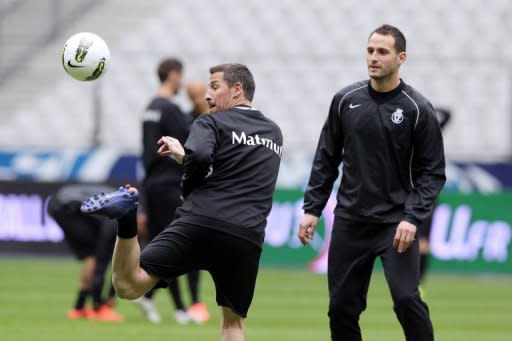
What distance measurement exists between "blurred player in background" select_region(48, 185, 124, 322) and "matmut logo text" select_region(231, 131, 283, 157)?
4522 millimetres

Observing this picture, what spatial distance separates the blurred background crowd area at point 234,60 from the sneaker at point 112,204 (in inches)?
461

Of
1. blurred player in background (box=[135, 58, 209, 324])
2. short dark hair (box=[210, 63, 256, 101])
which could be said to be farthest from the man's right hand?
blurred player in background (box=[135, 58, 209, 324])

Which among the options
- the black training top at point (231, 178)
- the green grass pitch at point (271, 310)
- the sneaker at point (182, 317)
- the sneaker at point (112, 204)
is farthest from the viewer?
the sneaker at point (182, 317)

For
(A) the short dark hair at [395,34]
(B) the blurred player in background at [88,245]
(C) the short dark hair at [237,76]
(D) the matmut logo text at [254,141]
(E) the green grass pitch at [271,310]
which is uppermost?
(A) the short dark hair at [395,34]

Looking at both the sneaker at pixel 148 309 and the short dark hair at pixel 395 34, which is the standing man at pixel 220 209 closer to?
the short dark hair at pixel 395 34

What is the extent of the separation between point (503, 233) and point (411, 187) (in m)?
10.6

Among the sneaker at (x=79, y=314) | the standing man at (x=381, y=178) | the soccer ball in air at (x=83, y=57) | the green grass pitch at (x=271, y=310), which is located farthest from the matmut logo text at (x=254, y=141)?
the sneaker at (x=79, y=314)

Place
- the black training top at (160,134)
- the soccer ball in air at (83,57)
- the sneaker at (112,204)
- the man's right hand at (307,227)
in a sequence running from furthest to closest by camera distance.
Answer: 1. the black training top at (160,134)
2. the soccer ball in air at (83,57)
3. the man's right hand at (307,227)
4. the sneaker at (112,204)

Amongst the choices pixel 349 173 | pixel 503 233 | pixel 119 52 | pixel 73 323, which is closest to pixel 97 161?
pixel 119 52

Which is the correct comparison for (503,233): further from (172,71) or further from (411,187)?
(411,187)

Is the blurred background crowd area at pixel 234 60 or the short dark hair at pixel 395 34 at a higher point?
the short dark hair at pixel 395 34

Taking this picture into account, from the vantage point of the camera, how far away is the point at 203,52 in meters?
22.6

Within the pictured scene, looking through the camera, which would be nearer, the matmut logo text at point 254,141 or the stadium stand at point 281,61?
the matmut logo text at point 254,141

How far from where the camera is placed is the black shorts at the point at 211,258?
734 cm
